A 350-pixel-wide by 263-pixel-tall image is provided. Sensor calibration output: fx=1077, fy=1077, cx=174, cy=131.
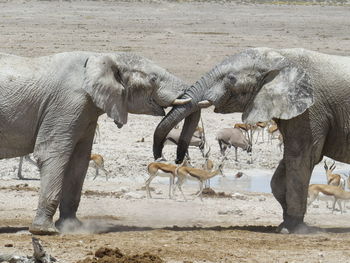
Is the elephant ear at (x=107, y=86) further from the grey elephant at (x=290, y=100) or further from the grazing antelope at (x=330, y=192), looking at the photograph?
the grazing antelope at (x=330, y=192)

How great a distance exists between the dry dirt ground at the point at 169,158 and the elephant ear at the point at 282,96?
1.51 m

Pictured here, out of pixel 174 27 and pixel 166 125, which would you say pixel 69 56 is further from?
pixel 174 27

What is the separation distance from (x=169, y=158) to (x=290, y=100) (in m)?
9.08

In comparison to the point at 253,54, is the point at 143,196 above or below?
below

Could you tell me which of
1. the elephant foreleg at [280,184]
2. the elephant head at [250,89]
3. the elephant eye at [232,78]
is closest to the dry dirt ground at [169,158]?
the elephant foreleg at [280,184]

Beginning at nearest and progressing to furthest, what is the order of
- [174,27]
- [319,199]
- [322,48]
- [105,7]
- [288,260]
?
[288,260]
[319,199]
[322,48]
[174,27]
[105,7]

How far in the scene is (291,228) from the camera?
13828 millimetres

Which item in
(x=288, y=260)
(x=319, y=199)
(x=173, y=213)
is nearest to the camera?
(x=288, y=260)

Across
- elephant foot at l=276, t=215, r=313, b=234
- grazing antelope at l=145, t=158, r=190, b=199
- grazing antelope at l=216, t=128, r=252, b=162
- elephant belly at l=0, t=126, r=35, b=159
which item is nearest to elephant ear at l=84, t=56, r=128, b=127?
elephant belly at l=0, t=126, r=35, b=159

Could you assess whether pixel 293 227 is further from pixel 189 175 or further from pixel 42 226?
A: pixel 189 175

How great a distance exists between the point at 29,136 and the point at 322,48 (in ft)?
85.1

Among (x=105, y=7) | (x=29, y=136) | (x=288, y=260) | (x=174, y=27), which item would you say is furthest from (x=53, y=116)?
(x=105, y=7)

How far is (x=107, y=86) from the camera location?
1327cm

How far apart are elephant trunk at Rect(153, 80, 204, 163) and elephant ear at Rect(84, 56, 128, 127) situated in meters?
0.50
